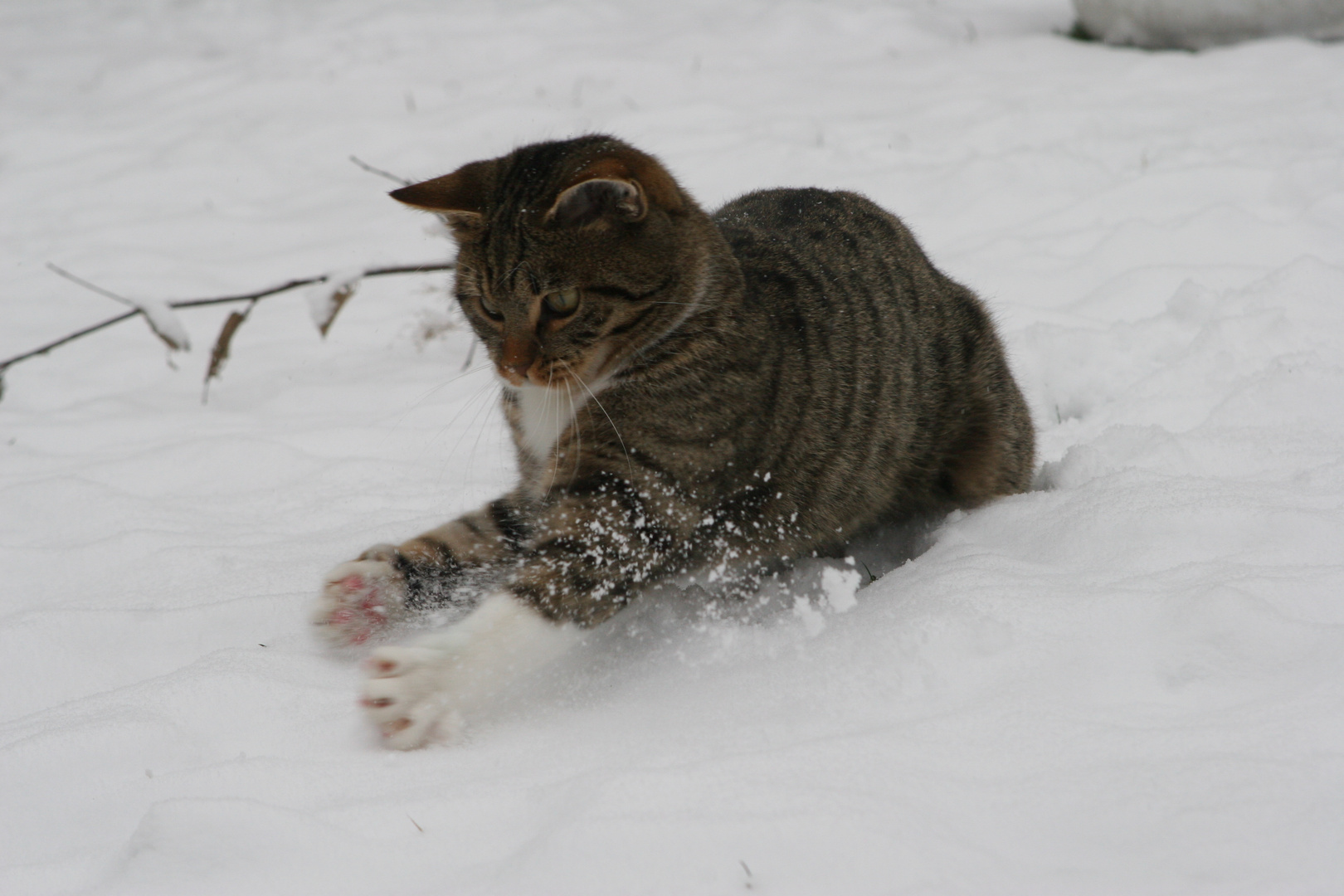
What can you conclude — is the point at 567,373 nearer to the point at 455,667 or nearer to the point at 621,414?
the point at 621,414

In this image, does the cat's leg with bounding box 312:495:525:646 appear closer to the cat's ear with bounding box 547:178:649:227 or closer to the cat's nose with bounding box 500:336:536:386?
the cat's nose with bounding box 500:336:536:386

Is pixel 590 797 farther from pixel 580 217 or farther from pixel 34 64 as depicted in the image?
pixel 34 64

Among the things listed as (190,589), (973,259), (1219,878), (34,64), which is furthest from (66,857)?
(34,64)

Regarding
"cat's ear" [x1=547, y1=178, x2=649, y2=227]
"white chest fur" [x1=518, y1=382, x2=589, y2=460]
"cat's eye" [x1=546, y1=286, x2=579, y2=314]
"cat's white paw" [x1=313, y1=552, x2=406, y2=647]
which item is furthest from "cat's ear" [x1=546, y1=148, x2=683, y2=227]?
"cat's white paw" [x1=313, y1=552, x2=406, y2=647]

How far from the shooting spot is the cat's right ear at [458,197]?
222 cm

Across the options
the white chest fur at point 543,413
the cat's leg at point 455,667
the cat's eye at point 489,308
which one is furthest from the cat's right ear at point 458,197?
the cat's leg at point 455,667

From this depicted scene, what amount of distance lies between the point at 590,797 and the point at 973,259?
311cm

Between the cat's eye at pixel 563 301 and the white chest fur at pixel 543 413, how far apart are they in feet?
0.53

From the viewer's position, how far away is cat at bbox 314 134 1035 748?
2020 mm

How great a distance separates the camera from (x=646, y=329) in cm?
221

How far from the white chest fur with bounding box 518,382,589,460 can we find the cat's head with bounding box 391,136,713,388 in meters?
0.05

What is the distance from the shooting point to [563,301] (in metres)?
2.13

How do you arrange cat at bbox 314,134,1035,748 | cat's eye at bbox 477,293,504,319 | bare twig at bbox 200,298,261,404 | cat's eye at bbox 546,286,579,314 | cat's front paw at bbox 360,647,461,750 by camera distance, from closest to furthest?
cat's front paw at bbox 360,647,461,750
cat at bbox 314,134,1035,748
cat's eye at bbox 546,286,579,314
cat's eye at bbox 477,293,504,319
bare twig at bbox 200,298,261,404

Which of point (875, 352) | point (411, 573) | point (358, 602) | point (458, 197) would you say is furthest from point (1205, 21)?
point (358, 602)
